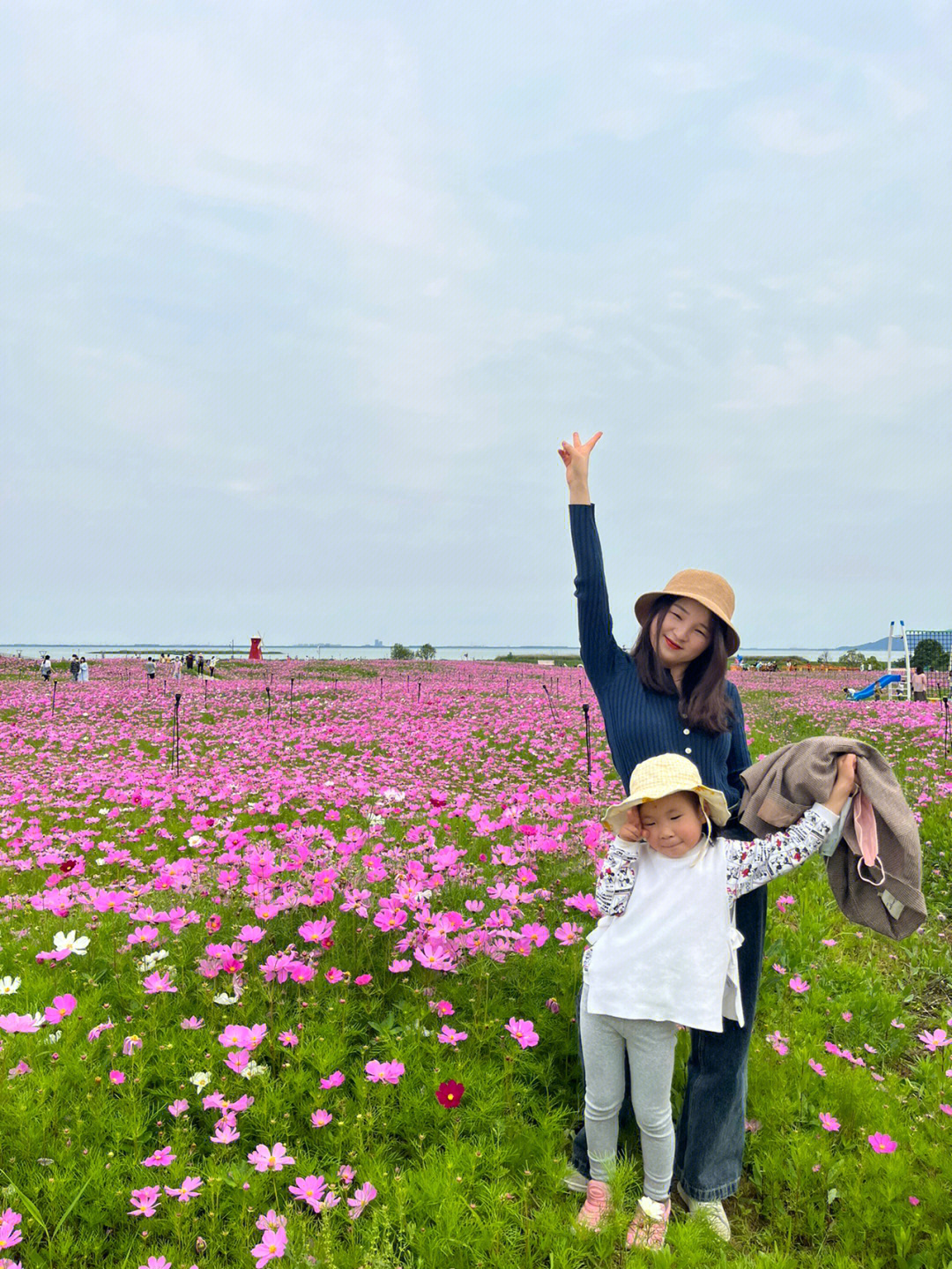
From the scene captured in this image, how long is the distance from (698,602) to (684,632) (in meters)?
0.12

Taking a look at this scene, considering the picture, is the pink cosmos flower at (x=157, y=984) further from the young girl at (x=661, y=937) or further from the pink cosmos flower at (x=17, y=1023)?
the young girl at (x=661, y=937)

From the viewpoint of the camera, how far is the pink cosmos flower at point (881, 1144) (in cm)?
278

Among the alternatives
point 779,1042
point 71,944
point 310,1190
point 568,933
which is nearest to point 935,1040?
point 779,1042

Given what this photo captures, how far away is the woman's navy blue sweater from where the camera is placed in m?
2.66

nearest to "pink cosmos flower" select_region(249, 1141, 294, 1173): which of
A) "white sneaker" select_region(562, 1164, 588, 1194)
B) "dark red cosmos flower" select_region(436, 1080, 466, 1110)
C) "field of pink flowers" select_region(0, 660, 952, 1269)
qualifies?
"field of pink flowers" select_region(0, 660, 952, 1269)

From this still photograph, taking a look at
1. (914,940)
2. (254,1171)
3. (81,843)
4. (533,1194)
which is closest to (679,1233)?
(533,1194)

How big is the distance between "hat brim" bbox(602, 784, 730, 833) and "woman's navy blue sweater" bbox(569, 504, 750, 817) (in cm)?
28

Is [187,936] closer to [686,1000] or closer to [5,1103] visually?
[5,1103]

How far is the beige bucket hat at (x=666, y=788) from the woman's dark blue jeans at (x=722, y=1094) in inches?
20.6

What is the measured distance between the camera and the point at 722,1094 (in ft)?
8.70

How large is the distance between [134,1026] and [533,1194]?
1.82 m

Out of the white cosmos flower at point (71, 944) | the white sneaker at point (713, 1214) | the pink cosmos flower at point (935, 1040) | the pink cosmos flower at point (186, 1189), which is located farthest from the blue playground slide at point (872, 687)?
the pink cosmos flower at point (186, 1189)

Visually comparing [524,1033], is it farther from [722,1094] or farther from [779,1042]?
[779,1042]

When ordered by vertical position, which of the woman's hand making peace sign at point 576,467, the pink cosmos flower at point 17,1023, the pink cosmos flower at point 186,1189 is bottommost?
→ the pink cosmos flower at point 186,1189
